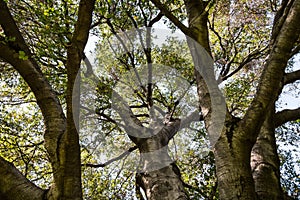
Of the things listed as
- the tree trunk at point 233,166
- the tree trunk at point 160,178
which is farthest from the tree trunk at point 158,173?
the tree trunk at point 233,166

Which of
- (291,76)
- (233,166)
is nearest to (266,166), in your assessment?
(233,166)

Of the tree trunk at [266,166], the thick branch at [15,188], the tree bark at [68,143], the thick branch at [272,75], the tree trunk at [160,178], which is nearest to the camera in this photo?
the tree bark at [68,143]

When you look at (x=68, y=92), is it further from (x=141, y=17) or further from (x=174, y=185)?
(x=141, y=17)

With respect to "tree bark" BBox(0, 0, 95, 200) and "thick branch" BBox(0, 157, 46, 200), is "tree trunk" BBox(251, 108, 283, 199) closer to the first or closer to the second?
"tree bark" BBox(0, 0, 95, 200)

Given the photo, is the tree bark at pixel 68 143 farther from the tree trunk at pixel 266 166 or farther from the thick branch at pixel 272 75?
the tree trunk at pixel 266 166

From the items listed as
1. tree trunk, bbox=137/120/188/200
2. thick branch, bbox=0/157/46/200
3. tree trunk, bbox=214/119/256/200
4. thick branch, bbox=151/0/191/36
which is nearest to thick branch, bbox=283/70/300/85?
thick branch, bbox=151/0/191/36

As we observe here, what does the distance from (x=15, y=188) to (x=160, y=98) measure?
5.94m

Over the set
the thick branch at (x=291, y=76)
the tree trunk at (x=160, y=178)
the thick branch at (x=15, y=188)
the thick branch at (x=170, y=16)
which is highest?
the thick branch at (x=170, y=16)

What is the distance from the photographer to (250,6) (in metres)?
8.52

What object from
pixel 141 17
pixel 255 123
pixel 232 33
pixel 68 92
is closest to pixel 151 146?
pixel 255 123

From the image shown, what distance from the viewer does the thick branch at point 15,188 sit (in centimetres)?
284

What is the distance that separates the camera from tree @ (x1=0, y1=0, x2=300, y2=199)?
9.48ft

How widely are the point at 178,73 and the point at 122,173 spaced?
127 inches

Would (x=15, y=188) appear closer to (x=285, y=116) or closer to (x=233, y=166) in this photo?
(x=233, y=166)
